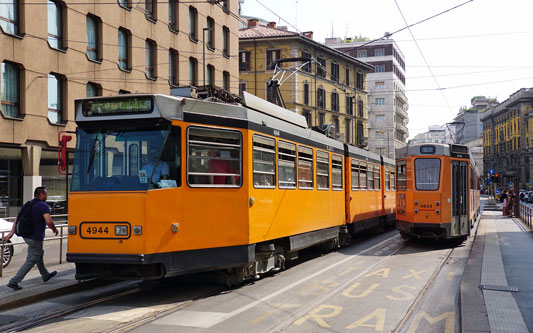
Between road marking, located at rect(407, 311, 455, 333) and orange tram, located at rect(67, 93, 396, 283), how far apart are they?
9.60 feet

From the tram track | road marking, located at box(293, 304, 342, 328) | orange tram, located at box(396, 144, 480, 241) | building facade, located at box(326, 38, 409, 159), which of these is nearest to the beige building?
orange tram, located at box(396, 144, 480, 241)

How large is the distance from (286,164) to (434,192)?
6284 millimetres

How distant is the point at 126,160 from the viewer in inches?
319

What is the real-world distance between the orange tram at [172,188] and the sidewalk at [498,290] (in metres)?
3.43

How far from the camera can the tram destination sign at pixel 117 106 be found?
26.7 feet

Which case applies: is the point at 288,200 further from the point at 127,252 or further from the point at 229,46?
the point at 229,46

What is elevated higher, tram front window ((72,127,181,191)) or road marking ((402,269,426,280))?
tram front window ((72,127,181,191))

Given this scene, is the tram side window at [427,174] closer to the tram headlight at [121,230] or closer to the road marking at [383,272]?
the road marking at [383,272]

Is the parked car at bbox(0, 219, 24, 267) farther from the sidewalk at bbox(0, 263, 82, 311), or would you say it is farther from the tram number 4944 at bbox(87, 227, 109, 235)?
the tram number 4944 at bbox(87, 227, 109, 235)

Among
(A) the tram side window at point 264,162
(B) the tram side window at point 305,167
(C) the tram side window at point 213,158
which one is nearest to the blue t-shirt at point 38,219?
(C) the tram side window at point 213,158

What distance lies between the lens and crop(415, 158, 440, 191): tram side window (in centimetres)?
1554

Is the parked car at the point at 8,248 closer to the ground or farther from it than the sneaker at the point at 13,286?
farther from it

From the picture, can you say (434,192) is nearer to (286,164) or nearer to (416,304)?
(286,164)

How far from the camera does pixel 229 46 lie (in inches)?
1467
